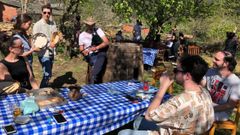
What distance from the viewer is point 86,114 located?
2.82 m

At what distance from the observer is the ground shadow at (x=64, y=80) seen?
23.2ft

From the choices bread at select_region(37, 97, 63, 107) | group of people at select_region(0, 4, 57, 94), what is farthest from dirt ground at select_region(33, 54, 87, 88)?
bread at select_region(37, 97, 63, 107)

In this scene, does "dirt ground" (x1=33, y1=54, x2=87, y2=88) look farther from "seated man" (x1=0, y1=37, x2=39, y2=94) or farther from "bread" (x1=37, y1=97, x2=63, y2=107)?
"bread" (x1=37, y1=97, x2=63, y2=107)

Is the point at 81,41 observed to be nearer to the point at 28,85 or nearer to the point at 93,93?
the point at 28,85

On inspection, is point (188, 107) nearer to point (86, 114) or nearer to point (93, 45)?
point (86, 114)

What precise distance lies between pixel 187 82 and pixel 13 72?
2636mm

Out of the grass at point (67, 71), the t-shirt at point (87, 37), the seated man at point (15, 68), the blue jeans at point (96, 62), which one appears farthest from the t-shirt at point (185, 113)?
the grass at point (67, 71)

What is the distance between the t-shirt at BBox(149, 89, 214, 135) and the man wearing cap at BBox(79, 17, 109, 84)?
344 centimetres

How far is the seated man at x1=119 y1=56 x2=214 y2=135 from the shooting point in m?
2.45

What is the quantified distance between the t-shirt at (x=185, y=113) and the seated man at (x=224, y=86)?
1.11 meters

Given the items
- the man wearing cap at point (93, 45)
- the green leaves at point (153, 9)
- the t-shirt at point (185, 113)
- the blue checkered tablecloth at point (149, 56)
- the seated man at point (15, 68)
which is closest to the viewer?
the t-shirt at point (185, 113)

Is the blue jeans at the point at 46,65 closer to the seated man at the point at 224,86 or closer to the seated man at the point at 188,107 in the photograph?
the seated man at the point at 224,86

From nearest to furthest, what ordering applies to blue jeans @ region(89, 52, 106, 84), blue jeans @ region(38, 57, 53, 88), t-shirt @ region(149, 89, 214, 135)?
t-shirt @ region(149, 89, 214, 135), blue jeans @ region(38, 57, 53, 88), blue jeans @ region(89, 52, 106, 84)

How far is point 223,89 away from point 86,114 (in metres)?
1.87
